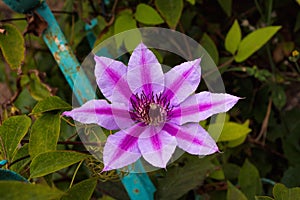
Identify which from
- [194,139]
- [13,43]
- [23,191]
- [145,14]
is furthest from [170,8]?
[23,191]

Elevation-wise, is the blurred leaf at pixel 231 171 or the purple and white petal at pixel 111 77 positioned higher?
the purple and white petal at pixel 111 77

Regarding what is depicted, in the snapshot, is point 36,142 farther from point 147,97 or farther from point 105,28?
point 105,28

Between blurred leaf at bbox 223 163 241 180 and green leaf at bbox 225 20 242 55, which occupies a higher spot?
green leaf at bbox 225 20 242 55

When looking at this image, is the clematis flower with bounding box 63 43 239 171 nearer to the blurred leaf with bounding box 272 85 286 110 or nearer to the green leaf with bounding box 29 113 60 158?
the green leaf with bounding box 29 113 60 158

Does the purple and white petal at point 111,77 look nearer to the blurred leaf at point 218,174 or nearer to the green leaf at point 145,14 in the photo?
the green leaf at point 145,14

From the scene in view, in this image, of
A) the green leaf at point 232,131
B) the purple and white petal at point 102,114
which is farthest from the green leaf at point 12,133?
the green leaf at point 232,131

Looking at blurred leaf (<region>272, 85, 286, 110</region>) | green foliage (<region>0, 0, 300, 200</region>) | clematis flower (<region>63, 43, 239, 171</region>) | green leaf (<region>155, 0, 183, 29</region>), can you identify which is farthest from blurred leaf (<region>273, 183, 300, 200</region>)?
blurred leaf (<region>272, 85, 286, 110</region>)
